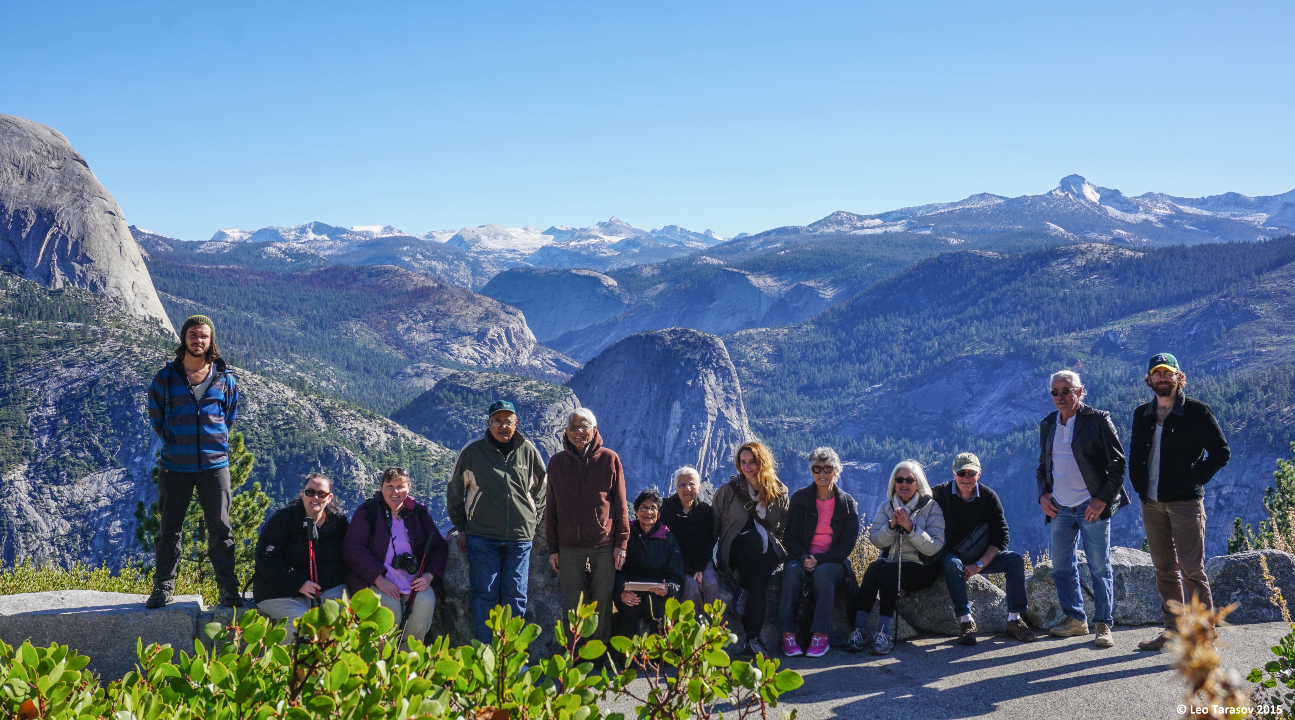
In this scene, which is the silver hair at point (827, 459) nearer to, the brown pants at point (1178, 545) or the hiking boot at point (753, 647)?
the hiking boot at point (753, 647)

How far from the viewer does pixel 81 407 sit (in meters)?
57.6

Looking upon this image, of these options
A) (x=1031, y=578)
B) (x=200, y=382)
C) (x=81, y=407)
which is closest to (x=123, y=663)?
(x=200, y=382)

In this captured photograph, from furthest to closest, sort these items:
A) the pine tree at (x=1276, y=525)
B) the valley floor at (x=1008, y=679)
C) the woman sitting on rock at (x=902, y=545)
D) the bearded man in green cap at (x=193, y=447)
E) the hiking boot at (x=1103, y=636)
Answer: the pine tree at (x=1276, y=525) < the woman sitting on rock at (x=902, y=545) < the hiking boot at (x=1103, y=636) < the bearded man in green cap at (x=193, y=447) < the valley floor at (x=1008, y=679)

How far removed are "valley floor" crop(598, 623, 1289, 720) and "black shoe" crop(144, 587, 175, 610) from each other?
→ 4.05 metres

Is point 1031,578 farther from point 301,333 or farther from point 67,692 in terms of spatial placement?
point 301,333

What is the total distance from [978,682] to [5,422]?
2722 inches

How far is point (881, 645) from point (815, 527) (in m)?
1.19

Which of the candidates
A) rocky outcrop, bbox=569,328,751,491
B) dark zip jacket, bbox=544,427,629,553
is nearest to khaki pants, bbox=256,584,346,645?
dark zip jacket, bbox=544,427,629,553

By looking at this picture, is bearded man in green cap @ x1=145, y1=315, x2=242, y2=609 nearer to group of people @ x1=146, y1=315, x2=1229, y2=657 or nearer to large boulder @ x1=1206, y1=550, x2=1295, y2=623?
group of people @ x1=146, y1=315, x2=1229, y2=657

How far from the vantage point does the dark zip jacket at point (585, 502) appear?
6.91 m

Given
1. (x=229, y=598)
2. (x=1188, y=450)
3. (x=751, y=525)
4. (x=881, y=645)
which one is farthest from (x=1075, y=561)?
(x=229, y=598)

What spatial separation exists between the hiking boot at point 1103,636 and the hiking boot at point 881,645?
1.82 m

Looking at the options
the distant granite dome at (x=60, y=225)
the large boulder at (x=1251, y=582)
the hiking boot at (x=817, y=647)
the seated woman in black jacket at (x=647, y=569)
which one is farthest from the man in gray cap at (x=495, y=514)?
the distant granite dome at (x=60, y=225)

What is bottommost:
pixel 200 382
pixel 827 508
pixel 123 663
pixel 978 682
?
pixel 978 682
